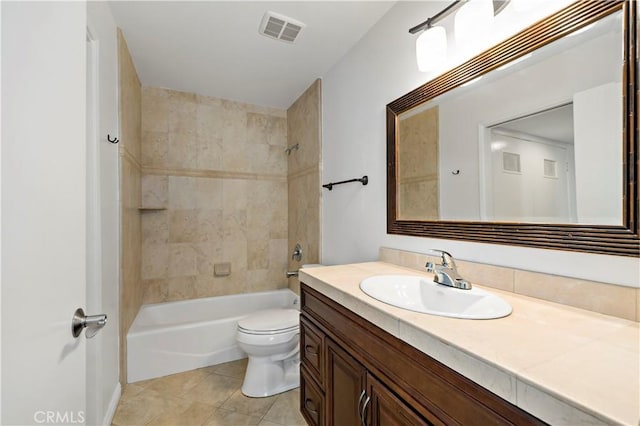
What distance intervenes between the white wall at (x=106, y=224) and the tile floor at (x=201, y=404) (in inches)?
5.8

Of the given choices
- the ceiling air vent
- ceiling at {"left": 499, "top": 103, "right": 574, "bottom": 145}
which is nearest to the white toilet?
ceiling at {"left": 499, "top": 103, "right": 574, "bottom": 145}

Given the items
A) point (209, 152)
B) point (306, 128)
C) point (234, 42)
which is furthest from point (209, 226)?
point (234, 42)

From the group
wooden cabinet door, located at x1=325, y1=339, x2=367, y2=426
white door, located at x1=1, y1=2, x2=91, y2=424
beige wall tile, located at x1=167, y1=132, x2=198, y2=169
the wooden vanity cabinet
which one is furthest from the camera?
beige wall tile, located at x1=167, y1=132, x2=198, y2=169

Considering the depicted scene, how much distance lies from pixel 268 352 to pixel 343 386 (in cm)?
93

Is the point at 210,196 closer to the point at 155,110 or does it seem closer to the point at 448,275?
the point at 155,110

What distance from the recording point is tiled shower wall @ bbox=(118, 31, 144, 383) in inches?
72.2

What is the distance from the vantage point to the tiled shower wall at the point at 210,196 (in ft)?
8.75

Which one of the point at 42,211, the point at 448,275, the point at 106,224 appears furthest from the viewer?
the point at 106,224

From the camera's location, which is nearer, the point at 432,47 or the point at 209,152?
the point at 432,47

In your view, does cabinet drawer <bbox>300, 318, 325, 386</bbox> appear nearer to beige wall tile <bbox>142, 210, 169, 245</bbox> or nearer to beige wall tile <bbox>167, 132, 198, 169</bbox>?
beige wall tile <bbox>142, 210, 169, 245</bbox>

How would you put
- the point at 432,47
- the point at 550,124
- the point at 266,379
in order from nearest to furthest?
the point at 550,124 → the point at 432,47 → the point at 266,379

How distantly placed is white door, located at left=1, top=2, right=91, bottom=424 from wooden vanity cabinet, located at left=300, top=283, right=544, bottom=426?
78cm

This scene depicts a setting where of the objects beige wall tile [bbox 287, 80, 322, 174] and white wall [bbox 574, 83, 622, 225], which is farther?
beige wall tile [bbox 287, 80, 322, 174]

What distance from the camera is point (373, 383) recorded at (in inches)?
35.4
